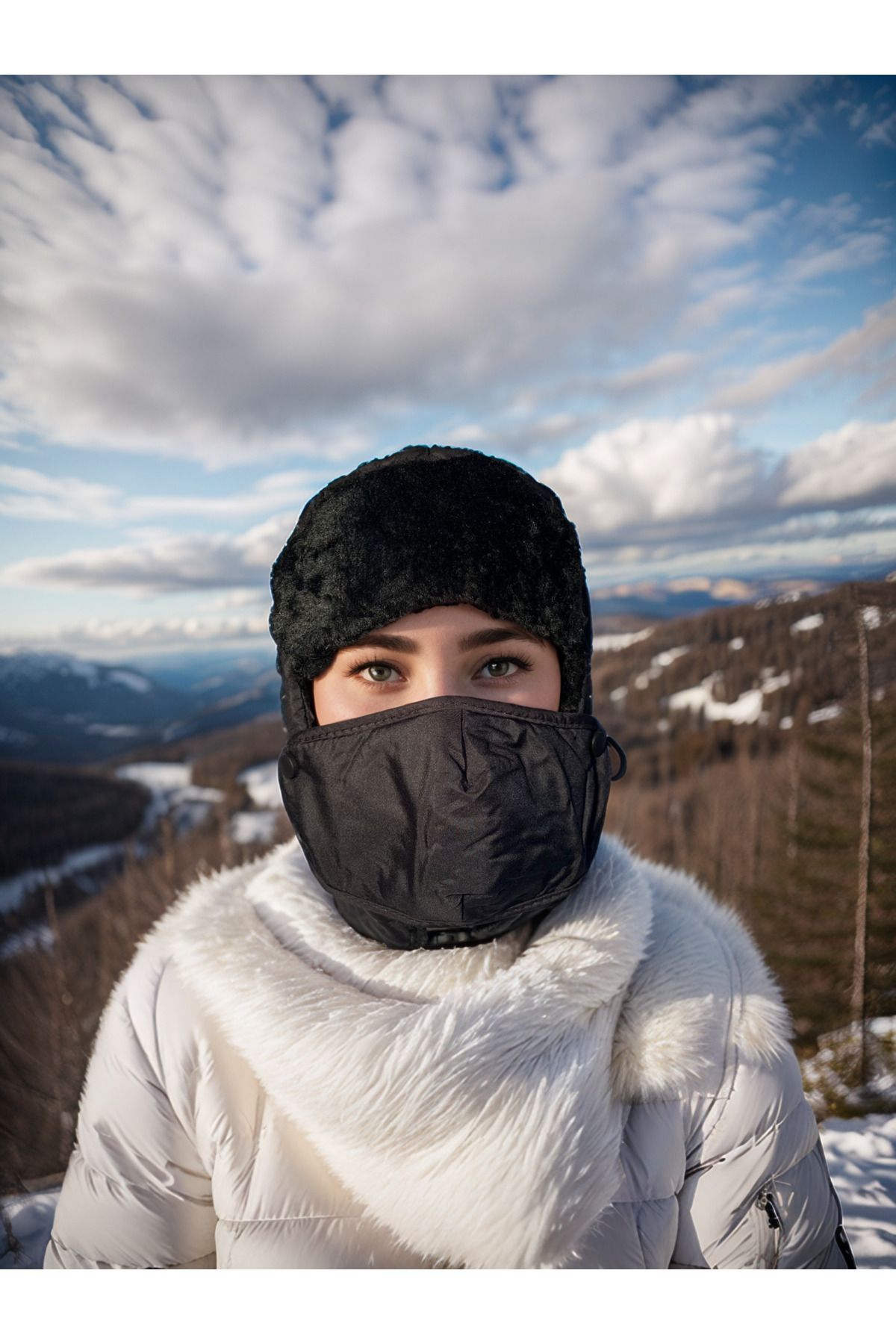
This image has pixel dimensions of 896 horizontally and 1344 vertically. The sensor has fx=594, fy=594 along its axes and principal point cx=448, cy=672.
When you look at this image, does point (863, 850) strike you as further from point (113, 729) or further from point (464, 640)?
point (113, 729)

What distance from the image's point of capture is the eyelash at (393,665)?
4.17 ft

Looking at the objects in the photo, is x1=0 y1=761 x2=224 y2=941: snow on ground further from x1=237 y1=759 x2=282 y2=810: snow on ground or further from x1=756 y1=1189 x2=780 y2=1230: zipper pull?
x1=756 y1=1189 x2=780 y2=1230: zipper pull

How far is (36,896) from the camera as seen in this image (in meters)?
34.2

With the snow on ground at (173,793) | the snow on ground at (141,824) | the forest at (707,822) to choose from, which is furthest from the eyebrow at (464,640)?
the snow on ground at (173,793)

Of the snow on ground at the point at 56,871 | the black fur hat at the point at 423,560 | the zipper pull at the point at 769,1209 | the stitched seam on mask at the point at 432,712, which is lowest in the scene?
the snow on ground at the point at 56,871

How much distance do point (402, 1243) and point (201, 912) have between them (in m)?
0.78

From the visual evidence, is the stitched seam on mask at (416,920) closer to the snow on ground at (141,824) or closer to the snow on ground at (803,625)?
the snow on ground at (803,625)

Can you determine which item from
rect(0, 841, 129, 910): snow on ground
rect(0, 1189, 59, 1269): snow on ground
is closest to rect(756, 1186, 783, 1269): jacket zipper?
rect(0, 1189, 59, 1269): snow on ground

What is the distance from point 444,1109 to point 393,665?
33.1 inches

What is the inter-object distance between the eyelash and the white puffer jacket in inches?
20.3

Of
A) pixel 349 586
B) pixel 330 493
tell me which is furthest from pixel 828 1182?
pixel 330 493

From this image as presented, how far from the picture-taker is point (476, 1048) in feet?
3.59

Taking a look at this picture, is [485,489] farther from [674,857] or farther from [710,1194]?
[674,857]

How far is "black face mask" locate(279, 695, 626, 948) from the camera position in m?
1.19
